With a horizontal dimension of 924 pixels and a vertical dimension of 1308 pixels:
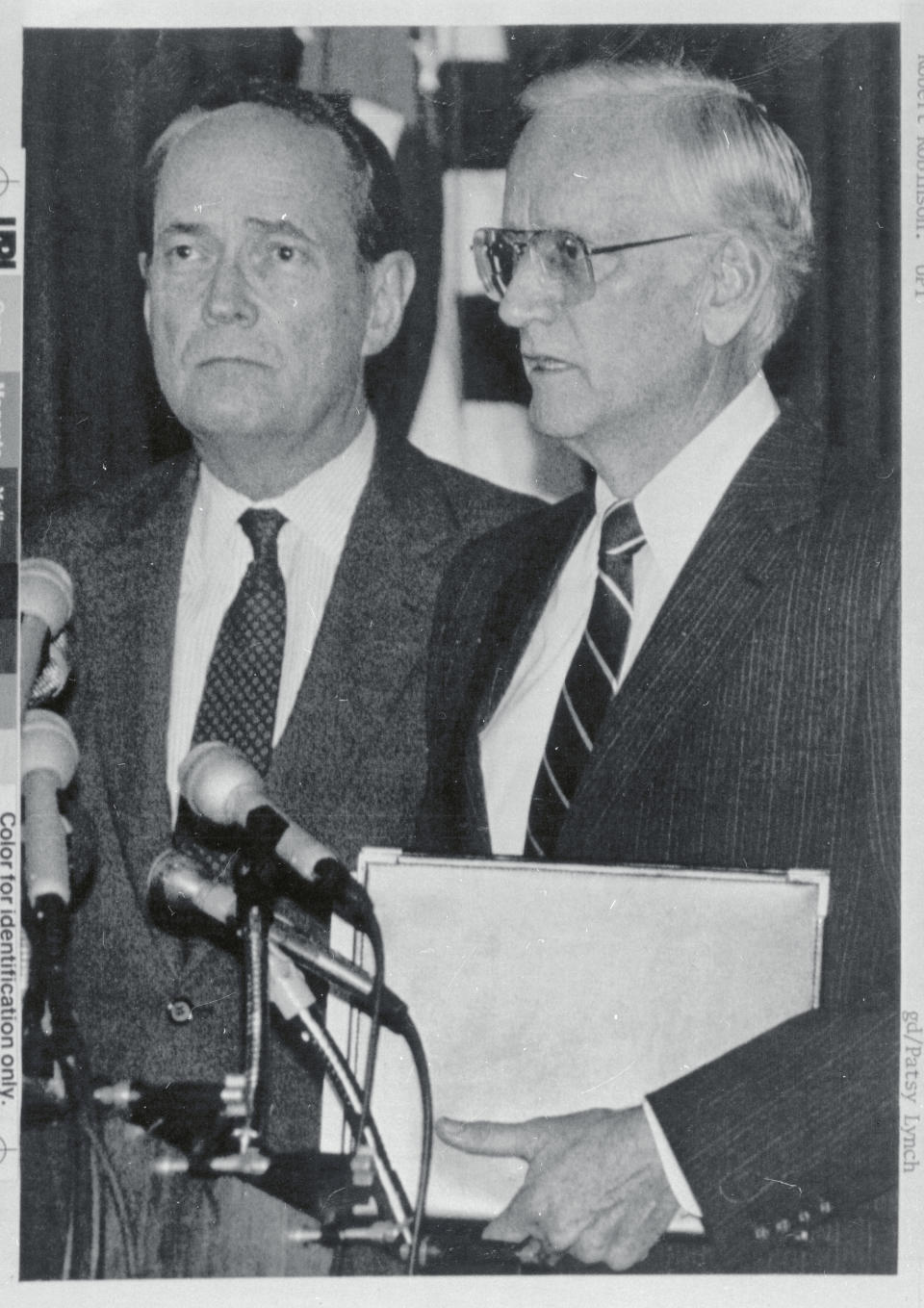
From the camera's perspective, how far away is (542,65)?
143 centimetres

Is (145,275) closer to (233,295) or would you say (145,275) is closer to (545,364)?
(233,295)

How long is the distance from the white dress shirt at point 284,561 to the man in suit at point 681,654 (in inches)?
4.9

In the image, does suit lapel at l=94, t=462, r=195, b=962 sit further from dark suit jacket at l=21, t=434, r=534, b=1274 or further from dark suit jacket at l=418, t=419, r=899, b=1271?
dark suit jacket at l=418, t=419, r=899, b=1271

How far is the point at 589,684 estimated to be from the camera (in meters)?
1.38

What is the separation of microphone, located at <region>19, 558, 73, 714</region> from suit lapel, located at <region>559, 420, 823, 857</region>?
0.53m

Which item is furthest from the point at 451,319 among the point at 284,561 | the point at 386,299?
the point at 284,561

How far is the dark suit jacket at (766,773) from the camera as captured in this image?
1356 millimetres

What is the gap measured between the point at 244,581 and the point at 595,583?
0.34 m

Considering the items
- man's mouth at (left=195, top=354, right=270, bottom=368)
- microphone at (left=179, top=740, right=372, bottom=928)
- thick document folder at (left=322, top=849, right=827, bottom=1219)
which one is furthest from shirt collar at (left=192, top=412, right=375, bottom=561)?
thick document folder at (left=322, top=849, right=827, bottom=1219)

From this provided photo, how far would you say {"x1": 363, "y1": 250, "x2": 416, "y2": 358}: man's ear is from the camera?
4.61 feet

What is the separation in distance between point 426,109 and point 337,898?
77cm

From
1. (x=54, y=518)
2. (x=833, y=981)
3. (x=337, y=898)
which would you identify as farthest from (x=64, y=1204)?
(x=833, y=981)

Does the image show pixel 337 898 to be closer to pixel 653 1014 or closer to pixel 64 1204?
pixel 653 1014

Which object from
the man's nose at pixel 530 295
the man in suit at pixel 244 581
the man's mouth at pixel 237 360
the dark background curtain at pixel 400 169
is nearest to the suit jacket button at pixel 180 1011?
the man in suit at pixel 244 581
